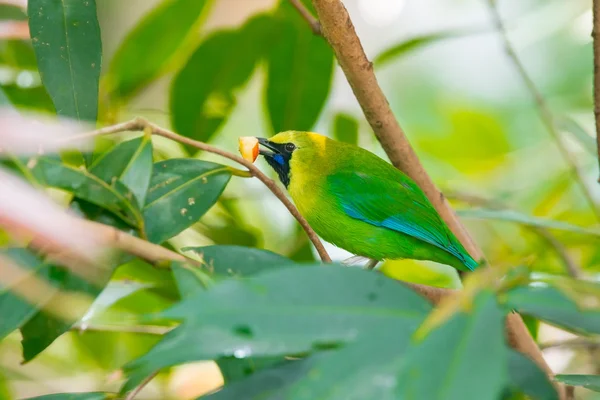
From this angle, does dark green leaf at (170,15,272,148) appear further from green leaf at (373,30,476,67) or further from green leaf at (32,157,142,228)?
green leaf at (32,157,142,228)

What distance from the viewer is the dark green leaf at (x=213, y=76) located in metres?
2.35

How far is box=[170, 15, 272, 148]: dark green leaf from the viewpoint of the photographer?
2.35 meters

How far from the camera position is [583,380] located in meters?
1.09

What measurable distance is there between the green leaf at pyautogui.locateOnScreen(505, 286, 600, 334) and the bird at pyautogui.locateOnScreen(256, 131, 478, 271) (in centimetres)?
131

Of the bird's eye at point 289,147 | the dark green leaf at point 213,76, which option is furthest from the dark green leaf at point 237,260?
the bird's eye at point 289,147

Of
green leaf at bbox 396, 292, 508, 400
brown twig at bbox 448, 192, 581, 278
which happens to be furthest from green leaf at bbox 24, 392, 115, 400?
brown twig at bbox 448, 192, 581, 278

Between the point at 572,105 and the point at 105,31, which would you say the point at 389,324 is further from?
the point at 105,31

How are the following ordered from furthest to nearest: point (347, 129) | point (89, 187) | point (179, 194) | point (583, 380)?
point (347, 129) < point (179, 194) < point (89, 187) < point (583, 380)

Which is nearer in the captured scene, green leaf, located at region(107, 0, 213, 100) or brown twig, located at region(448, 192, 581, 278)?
brown twig, located at region(448, 192, 581, 278)

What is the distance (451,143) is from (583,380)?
2.87m

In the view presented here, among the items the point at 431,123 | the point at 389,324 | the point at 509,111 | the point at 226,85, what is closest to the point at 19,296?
the point at 389,324

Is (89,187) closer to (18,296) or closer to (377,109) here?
(18,296)

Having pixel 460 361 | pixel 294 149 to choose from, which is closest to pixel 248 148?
pixel 294 149

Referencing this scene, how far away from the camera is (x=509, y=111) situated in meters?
4.96
